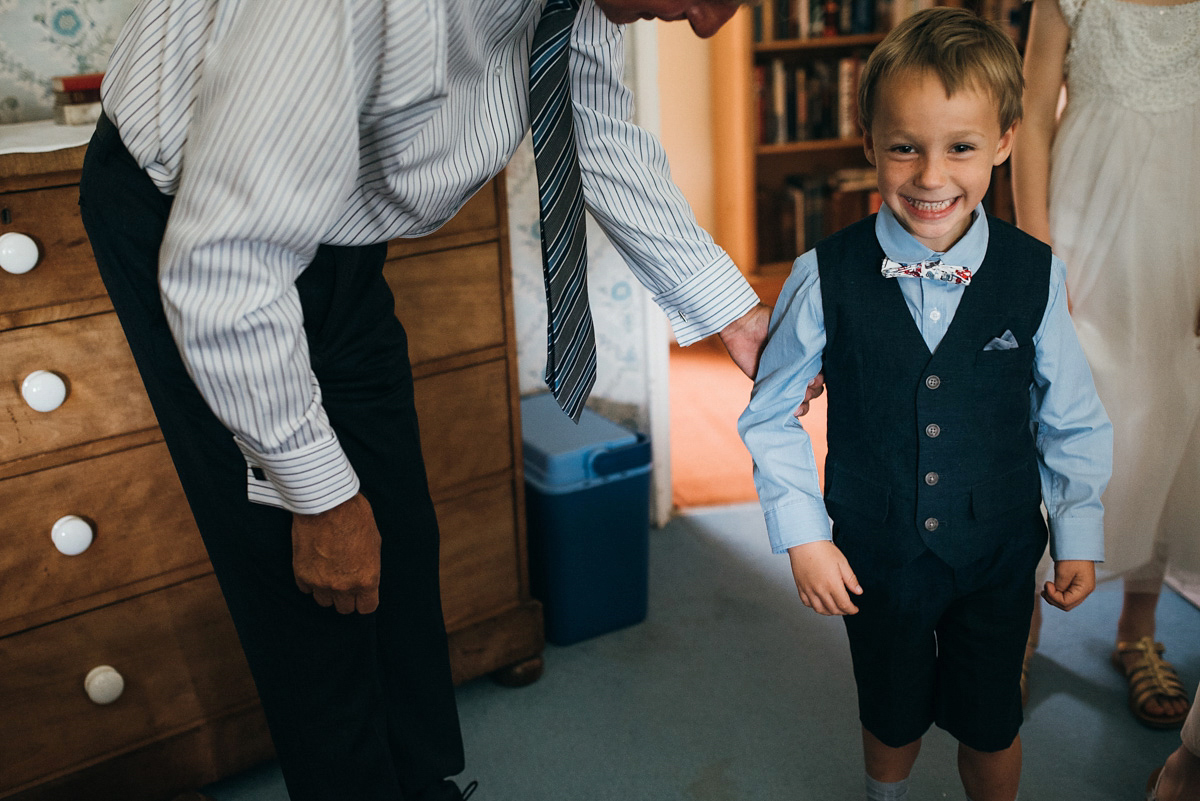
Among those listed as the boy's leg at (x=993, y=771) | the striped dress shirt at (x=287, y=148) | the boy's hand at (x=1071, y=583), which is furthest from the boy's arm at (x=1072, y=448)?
the striped dress shirt at (x=287, y=148)

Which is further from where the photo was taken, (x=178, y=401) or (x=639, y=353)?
(x=639, y=353)

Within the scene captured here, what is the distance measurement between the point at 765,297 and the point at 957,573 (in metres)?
2.60

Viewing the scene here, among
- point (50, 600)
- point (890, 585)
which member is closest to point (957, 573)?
point (890, 585)

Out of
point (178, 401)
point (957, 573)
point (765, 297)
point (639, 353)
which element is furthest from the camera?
point (765, 297)

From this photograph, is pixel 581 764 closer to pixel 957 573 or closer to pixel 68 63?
pixel 957 573

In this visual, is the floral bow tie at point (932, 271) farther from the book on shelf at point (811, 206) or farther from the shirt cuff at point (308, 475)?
the book on shelf at point (811, 206)

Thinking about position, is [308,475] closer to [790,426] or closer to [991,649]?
[790,426]

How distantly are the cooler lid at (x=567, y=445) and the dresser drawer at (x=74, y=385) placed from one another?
2.39 ft

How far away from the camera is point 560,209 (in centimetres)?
110

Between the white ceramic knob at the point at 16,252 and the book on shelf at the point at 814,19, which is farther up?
the book on shelf at the point at 814,19

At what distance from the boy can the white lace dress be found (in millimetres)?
580

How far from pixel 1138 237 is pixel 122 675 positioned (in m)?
1.73

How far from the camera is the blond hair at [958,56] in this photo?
0.99 metres

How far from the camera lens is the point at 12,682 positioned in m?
1.32
